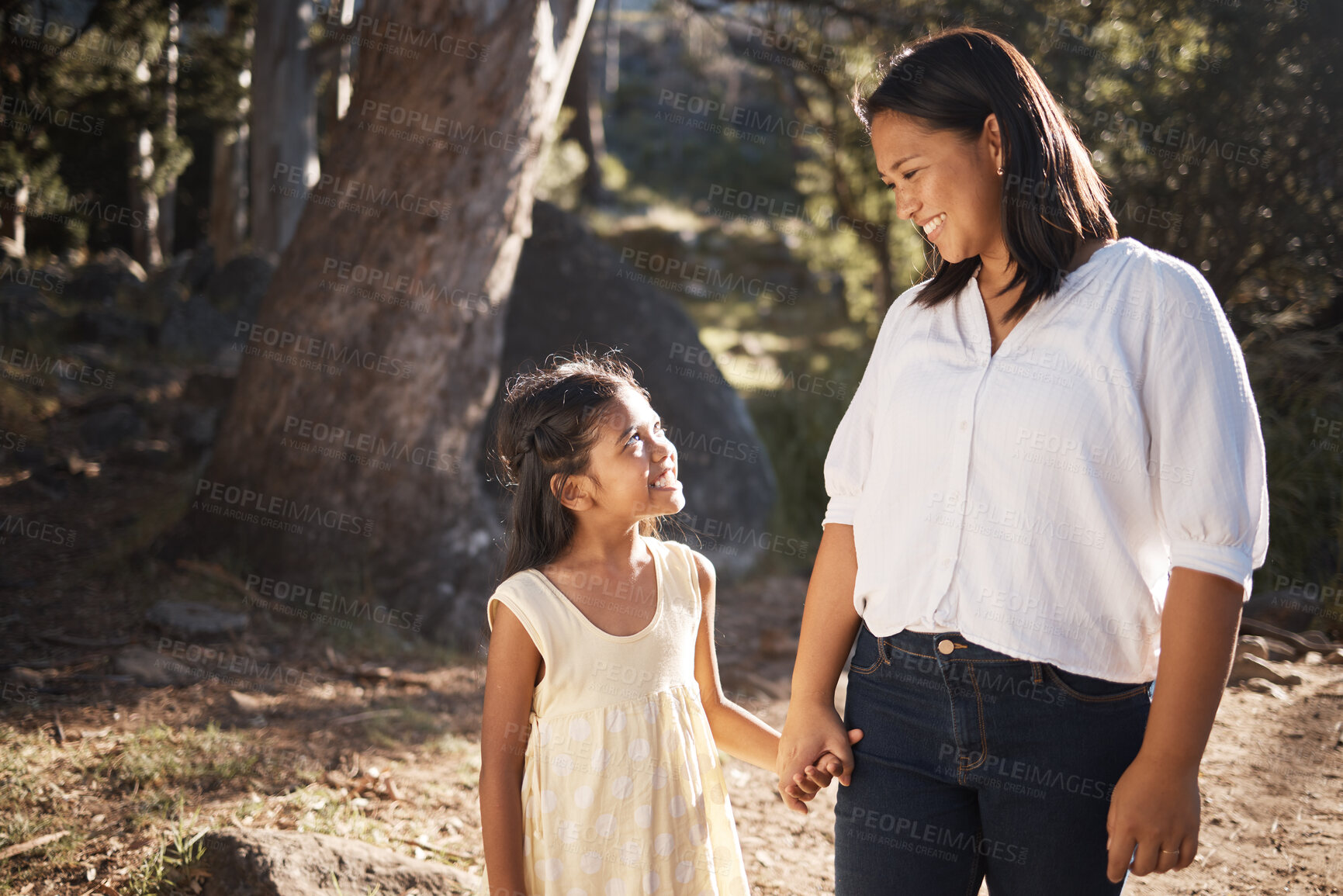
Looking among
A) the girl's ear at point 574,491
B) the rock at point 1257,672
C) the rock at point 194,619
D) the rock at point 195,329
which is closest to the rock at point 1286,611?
the rock at point 1257,672

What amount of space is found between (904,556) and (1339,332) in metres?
6.69

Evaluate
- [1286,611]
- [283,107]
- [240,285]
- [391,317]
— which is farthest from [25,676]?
[283,107]

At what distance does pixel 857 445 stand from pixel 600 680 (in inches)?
25.2

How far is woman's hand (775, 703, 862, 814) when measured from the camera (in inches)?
62.1

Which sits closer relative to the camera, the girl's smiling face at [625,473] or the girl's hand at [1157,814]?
the girl's hand at [1157,814]

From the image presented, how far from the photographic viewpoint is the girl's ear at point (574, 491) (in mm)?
1945

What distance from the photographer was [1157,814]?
1316 mm

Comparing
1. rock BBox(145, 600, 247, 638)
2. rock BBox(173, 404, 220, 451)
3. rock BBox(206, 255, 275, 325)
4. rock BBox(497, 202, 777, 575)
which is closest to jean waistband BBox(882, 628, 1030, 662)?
rock BBox(145, 600, 247, 638)

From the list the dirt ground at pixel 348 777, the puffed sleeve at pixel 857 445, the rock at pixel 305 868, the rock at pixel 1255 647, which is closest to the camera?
the puffed sleeve at pixel 857 445

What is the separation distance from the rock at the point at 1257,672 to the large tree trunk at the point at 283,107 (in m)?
10.1

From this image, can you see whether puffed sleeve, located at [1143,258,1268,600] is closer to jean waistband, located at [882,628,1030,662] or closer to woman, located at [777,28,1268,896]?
woman, located at [777,28,1268,896]

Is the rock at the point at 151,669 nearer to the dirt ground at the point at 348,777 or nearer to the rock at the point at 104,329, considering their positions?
the dirt ground at the point at 348,777

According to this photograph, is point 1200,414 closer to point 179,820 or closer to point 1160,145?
point 179,820

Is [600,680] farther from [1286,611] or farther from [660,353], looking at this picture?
[660,353]
